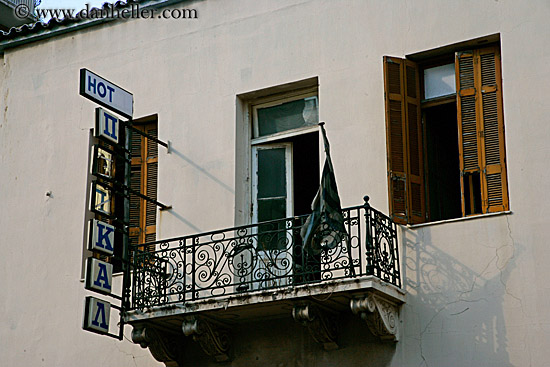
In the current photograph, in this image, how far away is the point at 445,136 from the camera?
13930 mm

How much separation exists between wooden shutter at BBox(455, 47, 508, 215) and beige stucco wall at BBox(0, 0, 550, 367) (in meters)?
0.24

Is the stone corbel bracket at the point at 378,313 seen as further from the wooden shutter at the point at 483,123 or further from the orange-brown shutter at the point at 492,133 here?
the orange-brown shutter at the point at 492,133

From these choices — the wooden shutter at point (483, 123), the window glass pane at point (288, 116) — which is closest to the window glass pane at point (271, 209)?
the window glass pane at point (288, 116)

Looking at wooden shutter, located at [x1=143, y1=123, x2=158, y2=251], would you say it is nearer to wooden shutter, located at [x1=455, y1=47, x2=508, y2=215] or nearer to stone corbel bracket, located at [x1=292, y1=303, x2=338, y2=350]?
stone corbel bracket, located at [x1=292, y1=303, x2=338, y2=350]

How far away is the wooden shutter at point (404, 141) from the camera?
42.7 feet

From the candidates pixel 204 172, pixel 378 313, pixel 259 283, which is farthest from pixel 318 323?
pixel 204 172

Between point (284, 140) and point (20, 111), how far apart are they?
15.4ft

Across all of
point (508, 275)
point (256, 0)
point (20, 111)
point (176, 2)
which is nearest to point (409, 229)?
point (508, 275)

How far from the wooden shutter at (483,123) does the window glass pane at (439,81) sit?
270 millimetres

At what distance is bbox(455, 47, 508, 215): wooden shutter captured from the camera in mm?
12678

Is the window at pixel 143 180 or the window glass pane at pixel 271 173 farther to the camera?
the window at pixel 143 180

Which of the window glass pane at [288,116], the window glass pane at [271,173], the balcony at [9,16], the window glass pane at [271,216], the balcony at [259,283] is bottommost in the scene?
the balcony at [259,283]

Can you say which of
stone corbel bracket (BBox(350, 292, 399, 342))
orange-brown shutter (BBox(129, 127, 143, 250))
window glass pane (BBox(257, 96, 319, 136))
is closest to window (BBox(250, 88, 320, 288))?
window glass pane (BBox(257, 96, 319, 136))

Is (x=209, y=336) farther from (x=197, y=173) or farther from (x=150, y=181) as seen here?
(x=150, y=181)
